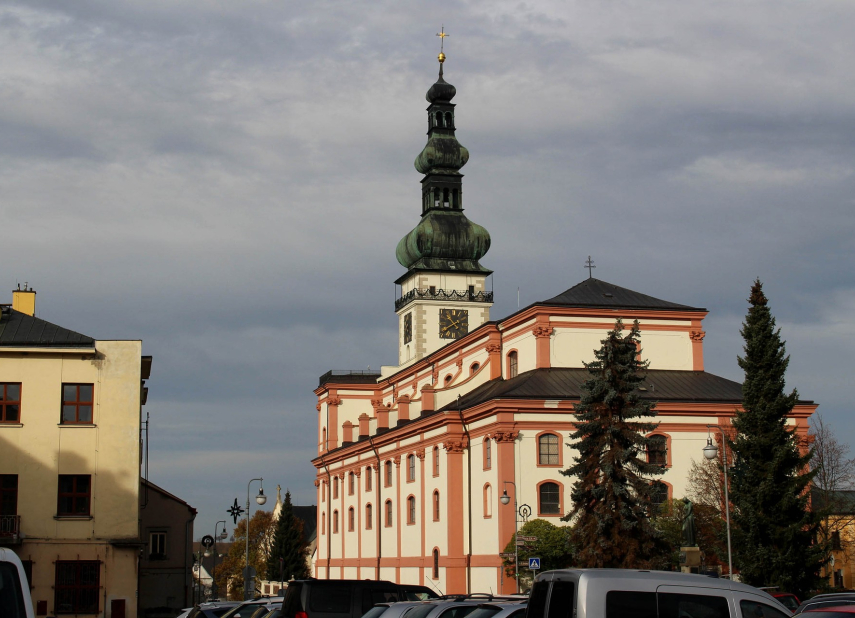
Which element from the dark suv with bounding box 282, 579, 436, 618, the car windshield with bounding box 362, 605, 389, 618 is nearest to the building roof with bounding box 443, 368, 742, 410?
the dark suv with bounding box 282, 579, 436, 618

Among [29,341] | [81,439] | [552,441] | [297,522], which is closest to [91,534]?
[81,439]

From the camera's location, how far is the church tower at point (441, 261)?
3346 inches

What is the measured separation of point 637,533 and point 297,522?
89.1 meters

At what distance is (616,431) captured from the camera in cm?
4000

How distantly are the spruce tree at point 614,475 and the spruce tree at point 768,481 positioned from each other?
3328mm

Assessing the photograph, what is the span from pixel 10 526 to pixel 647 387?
99.5ft

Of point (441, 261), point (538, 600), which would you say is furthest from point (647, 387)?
Result: point (538, 600)

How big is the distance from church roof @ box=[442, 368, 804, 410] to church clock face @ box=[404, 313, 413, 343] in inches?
977

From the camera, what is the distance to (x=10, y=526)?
39.2 metres

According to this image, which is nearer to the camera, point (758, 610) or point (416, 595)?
point (758, 610)

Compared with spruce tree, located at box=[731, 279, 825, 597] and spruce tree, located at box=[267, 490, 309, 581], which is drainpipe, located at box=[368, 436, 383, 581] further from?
spruce tree, located at box=[267, 490, 309, 581]

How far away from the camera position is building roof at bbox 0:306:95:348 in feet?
136

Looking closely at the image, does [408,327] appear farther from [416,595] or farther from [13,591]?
[13,591]

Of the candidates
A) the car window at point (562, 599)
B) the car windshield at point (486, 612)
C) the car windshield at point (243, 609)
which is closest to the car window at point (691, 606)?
the car window at point (562, 599)
